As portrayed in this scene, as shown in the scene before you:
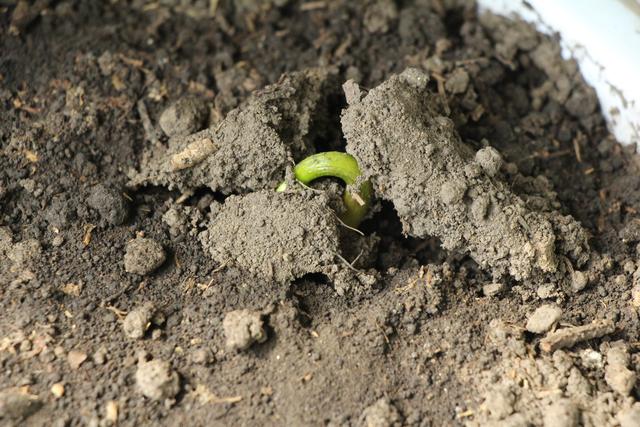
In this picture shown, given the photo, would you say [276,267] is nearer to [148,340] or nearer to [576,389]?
[148,340]

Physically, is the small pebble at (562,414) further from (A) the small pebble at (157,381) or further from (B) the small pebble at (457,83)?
(B) the small pebble at (457,83)

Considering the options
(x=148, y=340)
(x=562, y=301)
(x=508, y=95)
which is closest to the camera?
(x=148, y=340)

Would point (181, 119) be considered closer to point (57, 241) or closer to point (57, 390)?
point (57, 241)

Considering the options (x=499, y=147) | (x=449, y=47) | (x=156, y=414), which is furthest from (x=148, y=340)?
(x=449, y=47)

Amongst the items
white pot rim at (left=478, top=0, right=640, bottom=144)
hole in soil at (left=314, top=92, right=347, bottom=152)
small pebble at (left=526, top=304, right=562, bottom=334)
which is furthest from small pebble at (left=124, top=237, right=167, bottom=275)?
white pot rim at (left=478, top=0, right=640, bottom=144)

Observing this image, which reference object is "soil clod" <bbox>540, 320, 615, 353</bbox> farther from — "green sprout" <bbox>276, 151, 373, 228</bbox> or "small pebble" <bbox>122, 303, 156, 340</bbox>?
"small pebble" <bbox>122, 303, 156, 340</bbox>

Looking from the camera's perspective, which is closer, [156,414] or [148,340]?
[156,414]

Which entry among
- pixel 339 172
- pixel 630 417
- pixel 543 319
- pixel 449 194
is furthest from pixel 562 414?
pixel 339 172
